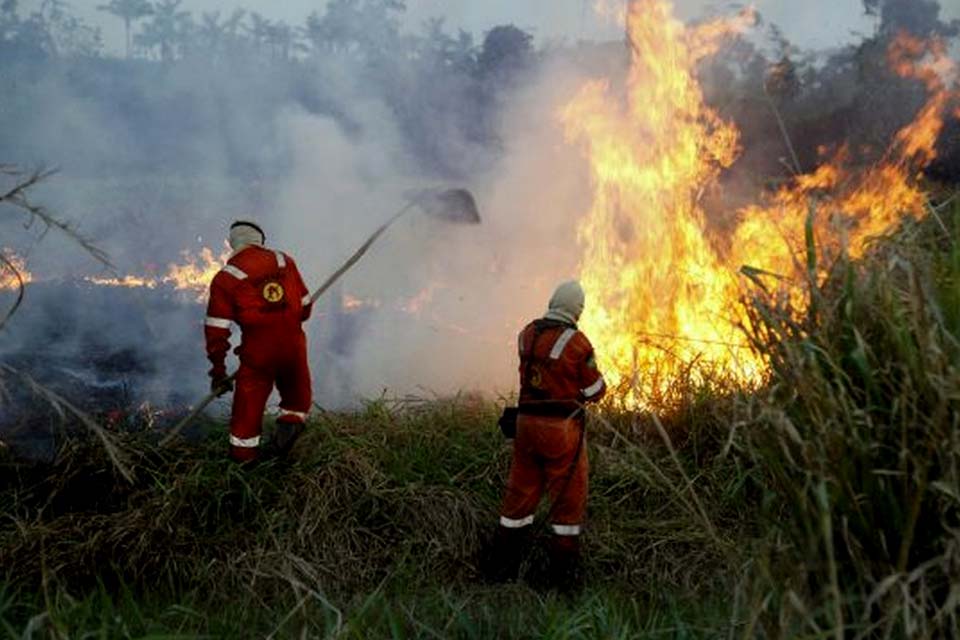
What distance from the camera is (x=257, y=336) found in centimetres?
571

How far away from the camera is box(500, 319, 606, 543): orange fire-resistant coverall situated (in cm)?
509

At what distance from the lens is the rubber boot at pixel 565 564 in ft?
16.7

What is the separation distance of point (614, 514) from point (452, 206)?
4.37 meters

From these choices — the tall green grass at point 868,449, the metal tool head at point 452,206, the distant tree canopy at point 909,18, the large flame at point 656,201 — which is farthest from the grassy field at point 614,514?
the distant tree canopy at point 909,18

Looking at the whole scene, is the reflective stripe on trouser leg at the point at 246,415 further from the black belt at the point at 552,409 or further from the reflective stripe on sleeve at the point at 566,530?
the reflective stripe on sleeve at the point at 566,530

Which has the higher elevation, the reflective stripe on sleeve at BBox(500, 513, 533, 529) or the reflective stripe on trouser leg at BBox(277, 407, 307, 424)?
the reflective stripe on trouser leg at BBox(277, 407, 307, 424)

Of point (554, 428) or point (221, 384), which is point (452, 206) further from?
point (554, 428)

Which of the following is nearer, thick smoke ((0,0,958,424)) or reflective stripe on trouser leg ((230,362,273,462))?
reflective stripe on trouser leg ((230,362,273,462))

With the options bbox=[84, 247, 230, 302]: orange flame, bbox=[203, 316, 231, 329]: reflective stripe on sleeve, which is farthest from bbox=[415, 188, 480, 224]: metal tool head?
bbox=[203, 316, 231, 329]: reflective stripe on sleeve

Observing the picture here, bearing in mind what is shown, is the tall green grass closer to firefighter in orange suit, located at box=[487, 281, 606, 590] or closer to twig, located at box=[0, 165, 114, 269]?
twig, located at box=[0, 165, 114, 269]

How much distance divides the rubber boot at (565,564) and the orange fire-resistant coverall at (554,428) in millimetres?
42

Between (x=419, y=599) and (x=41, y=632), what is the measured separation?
170 cm

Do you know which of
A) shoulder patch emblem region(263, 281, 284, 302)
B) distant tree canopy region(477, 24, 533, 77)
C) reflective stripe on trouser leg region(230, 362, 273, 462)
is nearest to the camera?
reflective stripe on trouser leg region(230, 362, 273, 462)

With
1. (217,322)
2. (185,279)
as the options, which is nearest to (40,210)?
(217,322)
